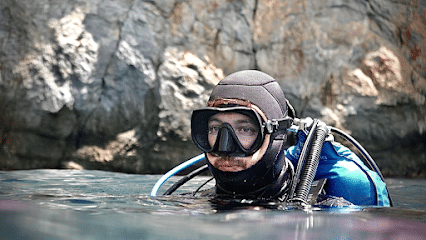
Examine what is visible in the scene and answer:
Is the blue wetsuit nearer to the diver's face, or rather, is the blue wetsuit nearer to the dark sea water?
the diver's face

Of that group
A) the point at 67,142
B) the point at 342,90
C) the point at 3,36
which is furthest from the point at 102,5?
the point at 342,90

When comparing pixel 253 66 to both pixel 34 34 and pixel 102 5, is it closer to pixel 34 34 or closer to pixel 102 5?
pixel 102 5

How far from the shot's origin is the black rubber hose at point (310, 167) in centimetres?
198

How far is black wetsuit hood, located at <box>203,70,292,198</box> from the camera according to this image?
6.90ft

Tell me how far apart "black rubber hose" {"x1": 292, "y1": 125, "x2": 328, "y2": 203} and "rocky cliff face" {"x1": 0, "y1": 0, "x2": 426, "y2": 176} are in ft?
11.2

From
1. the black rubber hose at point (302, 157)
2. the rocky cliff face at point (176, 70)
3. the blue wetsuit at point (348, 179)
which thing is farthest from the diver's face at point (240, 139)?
the rocky cliff face at point (176, 70)

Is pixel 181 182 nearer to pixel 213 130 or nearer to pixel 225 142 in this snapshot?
pixel 213 130

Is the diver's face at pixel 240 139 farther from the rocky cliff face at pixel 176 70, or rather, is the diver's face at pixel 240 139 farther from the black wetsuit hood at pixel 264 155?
the rocky cliff face at pixel 176 70

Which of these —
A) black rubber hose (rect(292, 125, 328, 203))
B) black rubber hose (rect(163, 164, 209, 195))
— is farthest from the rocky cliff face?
black rubber hose (rect(292, 125, 328, 203))

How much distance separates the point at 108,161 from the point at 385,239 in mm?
4803

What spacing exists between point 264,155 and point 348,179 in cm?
69

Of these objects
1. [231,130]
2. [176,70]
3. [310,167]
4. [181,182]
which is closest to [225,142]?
[231,130]

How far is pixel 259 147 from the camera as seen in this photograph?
81.2 inches

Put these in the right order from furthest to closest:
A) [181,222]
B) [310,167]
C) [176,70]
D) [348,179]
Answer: [176,70]
[348,179]
[310,167]
[181,222]
